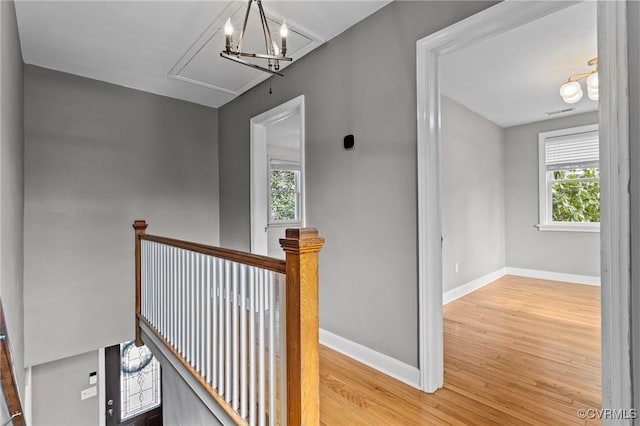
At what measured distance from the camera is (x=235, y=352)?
159 cm

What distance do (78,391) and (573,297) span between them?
6006mm

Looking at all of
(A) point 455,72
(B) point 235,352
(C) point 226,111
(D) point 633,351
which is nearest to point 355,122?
(A) point 455,72

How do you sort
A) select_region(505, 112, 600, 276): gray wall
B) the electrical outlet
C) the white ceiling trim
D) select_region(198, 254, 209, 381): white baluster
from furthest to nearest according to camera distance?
1. select_region(505, 112, 600, 276): gray wall
2. the electrical outlet
3. the white ceiling trim
4. select_region(198, 254, 209, 381): white baluster

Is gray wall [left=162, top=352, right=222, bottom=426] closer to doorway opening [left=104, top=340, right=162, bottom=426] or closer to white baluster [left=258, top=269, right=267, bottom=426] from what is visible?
white baluster [left=258, top=269, right=267, bottom=426]

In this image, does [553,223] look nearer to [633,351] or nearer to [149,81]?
[633,351]

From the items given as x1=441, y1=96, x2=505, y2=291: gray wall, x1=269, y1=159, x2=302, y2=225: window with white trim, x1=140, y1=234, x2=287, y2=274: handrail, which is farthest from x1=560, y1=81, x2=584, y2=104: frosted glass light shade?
x1=269, y1=159, x2=302, y2=225: window with white trim

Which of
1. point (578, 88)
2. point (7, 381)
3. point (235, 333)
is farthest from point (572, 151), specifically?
point (7, 381)

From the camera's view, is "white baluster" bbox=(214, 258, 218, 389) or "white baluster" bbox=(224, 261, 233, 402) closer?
"white baluster" bbox=(224, 261, 233, 402)

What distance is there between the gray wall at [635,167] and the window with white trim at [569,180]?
4766 millimetres

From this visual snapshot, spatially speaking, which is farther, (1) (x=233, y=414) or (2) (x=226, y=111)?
(2) (x=226, y=111)

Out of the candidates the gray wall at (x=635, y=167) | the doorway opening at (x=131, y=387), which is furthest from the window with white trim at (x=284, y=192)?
the gray wall at (x=635, y=167)

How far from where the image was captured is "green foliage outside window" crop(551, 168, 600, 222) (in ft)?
14.7

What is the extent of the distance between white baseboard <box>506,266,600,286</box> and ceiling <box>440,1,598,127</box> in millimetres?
2406

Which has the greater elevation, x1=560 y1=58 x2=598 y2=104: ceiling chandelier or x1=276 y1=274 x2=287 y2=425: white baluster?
x1=560 y1=58 x2=598 y2=104: ceiling chandelier
